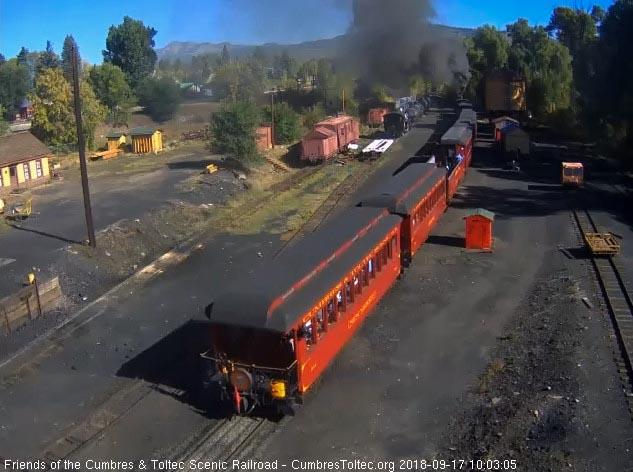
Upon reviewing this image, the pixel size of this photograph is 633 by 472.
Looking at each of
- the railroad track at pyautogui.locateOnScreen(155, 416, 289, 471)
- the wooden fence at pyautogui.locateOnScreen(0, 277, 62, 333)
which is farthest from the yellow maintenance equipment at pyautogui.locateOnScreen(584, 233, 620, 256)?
the wooden fence at pyautogui.locateOnScreen(0, 277, 62, 333)

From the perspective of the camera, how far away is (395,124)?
55.7 meters

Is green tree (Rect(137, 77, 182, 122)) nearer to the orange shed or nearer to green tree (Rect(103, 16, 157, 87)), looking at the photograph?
green tree (Rect(103, 16, 157, 87))

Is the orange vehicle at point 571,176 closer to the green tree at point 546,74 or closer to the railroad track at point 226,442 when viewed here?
the railroad track at point 226,442

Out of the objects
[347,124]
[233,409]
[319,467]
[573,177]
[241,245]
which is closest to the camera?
[319,467]

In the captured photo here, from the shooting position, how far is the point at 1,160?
34344 mm

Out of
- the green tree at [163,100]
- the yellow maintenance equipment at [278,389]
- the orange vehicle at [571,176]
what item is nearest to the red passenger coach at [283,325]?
the yellow maintenance equipment at [278,389]

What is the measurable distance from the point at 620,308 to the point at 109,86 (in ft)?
228

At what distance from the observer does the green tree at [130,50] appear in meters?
97.9

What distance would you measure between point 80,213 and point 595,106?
104 ft

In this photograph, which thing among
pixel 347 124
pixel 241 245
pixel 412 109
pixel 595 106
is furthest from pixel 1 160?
pixel 412 109

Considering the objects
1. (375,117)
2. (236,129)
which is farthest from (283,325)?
(375,117)

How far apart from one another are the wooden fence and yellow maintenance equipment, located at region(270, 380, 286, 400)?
9.76m

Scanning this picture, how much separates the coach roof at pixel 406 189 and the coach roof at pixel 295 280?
8.67ft

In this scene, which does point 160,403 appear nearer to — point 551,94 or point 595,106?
point 595,106
